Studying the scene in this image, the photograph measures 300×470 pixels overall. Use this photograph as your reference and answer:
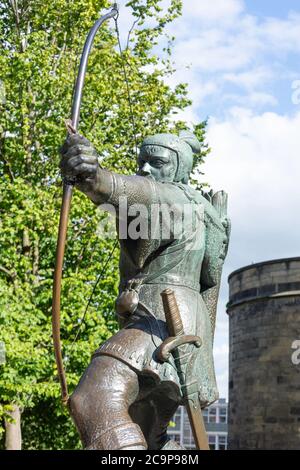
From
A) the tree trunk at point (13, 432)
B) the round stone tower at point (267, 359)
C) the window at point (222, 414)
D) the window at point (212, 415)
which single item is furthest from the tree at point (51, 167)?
the window at point (222, 414)

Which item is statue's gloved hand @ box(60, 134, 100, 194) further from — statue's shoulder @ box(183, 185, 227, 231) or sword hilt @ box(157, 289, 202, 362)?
statue's shoulder @ box(183, 185, 227, 231)

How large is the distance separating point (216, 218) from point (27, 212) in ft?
43.0

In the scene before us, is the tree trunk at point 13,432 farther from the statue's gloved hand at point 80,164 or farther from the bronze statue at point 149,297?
the statue's gloved hand at point 80,164

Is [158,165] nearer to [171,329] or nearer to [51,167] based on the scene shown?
[171,329]

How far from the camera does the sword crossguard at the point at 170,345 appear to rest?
5.46m

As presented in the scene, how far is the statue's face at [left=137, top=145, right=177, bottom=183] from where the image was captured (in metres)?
6.05

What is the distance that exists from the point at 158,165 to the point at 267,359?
116 ft

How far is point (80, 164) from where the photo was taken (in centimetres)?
527

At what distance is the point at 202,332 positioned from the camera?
5.85 metres

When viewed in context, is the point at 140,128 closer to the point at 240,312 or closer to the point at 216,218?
the point at 216,218

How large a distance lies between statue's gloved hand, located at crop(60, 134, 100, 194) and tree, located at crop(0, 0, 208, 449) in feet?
39.7

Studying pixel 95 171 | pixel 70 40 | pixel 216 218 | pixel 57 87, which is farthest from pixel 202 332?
pixel 70 40

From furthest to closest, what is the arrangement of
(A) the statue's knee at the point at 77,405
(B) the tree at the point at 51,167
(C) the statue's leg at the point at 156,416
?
(B) the tree at the point at 51,167, (C) the statue's leg at the point at 156,416, (A) the statue's knee at the point at 77,405

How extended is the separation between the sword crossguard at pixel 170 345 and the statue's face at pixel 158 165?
3.45ft
